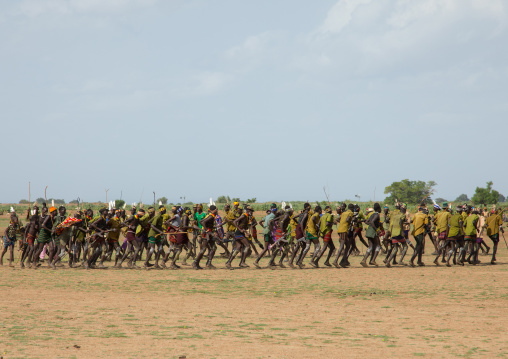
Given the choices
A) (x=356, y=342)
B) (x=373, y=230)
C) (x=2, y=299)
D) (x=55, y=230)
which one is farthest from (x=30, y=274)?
(x=356, y=342)

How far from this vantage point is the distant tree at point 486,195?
74.6 m

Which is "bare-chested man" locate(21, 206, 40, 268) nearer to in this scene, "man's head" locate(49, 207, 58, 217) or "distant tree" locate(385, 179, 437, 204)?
"man's head" locate(49, 207, 58, 217)

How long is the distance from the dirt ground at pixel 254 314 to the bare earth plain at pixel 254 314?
0.06 ft

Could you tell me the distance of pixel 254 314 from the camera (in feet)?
36.7

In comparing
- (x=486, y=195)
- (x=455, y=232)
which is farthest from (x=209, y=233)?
(x=486, y=195)

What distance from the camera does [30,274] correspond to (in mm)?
17484

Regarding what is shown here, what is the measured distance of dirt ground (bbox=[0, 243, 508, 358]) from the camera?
8484 millimetres

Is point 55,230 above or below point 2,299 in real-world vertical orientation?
above

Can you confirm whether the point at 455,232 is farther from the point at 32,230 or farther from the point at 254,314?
the point at 32,230

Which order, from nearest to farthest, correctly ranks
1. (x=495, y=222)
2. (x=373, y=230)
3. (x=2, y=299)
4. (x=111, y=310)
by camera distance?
1. (x=111, y=310)
2. (x=2, y=299)
3. (x=373, y=230)
4. (x=495, y=222)

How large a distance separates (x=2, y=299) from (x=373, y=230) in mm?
10265

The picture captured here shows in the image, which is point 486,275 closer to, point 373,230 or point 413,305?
point 373,230

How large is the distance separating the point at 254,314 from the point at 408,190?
266 ft

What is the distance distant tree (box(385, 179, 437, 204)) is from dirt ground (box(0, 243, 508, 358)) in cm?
7210
